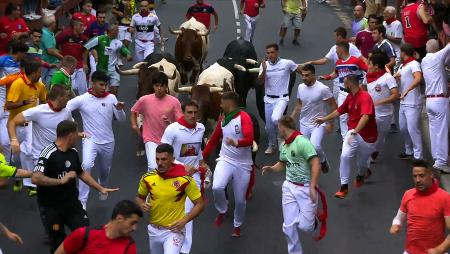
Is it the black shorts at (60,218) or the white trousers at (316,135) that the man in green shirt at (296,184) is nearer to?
the black shorts at (60,218)

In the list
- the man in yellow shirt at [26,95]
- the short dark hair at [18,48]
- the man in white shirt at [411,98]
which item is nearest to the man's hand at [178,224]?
the man in yellow shirt at [26,95]

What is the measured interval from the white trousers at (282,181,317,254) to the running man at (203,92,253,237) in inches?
39.9

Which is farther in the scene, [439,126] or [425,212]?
[439,126]

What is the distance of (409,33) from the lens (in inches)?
696

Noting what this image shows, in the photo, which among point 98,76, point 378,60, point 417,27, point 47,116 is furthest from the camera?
point 417,27

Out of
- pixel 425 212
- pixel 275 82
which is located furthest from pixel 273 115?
pixel 425 212

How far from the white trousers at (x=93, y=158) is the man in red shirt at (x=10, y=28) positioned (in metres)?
4.48

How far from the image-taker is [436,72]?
43.7 ft

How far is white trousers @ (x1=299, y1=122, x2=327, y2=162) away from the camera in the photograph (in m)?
12.8

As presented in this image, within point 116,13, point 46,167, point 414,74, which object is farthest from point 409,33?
point 46,167

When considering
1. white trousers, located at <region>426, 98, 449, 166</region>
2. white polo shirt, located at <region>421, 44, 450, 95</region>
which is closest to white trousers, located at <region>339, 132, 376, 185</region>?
white trousers, located at <region>426, 98, 449, 166</region>

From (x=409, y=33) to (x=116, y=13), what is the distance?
7142 millimetres

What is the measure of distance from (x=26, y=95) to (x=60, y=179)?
135 inches

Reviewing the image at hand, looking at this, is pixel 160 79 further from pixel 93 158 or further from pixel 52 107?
pixel 52 107
